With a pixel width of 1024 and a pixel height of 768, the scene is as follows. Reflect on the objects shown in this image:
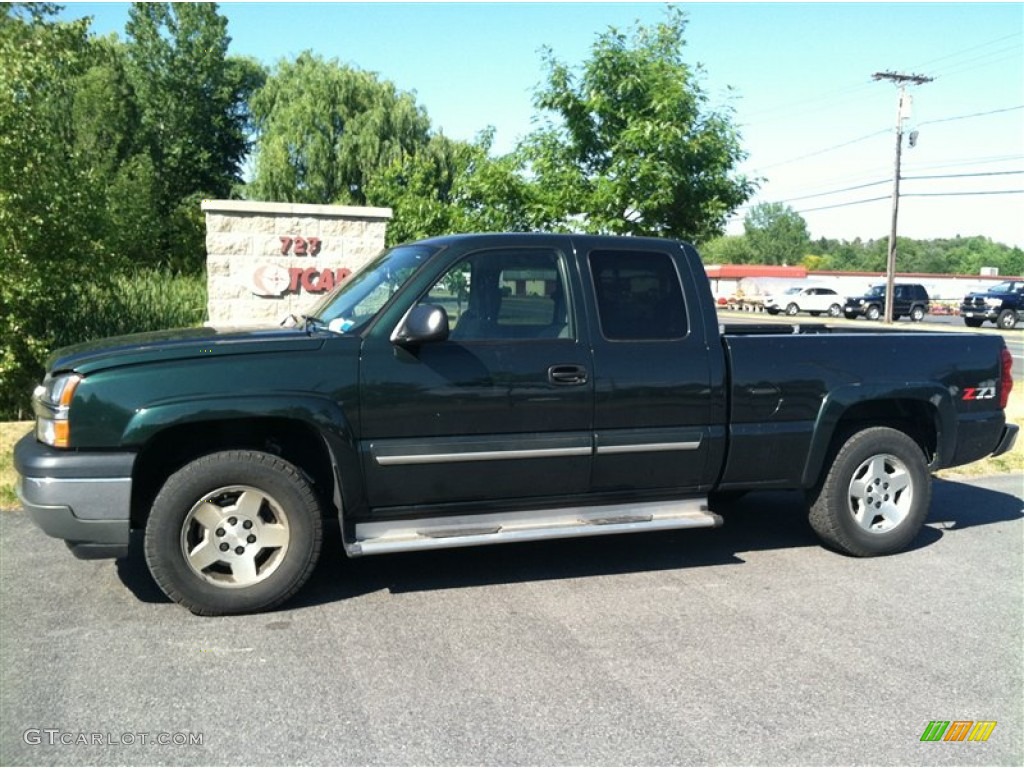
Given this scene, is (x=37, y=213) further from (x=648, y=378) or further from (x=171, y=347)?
(x=648, y=378)

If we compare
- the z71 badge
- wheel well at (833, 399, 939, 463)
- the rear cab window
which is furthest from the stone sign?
the z71 badge

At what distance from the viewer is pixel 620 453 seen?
208 inches

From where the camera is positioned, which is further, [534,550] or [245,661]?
[534,550]

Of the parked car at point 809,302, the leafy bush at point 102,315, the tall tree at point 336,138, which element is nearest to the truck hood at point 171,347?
the leafy bush at point 102,315

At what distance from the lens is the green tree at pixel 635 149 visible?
10.1 m

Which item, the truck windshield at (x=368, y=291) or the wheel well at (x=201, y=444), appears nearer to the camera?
the wheel well at (x=201, y=444)

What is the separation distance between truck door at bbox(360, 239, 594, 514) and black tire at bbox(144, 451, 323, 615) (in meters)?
0.43

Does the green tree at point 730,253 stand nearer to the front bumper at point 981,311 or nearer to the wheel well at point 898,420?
the front bumper at point 981,311

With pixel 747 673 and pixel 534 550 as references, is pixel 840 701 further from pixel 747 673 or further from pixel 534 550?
pixel 534 550

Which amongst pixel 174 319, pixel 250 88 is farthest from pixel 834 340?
pixel 250 88

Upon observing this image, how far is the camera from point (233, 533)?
186 inches

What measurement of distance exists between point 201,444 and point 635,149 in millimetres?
6952

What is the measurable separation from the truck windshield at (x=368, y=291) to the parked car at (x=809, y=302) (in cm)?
4670

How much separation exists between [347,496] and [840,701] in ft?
→ 8.39
